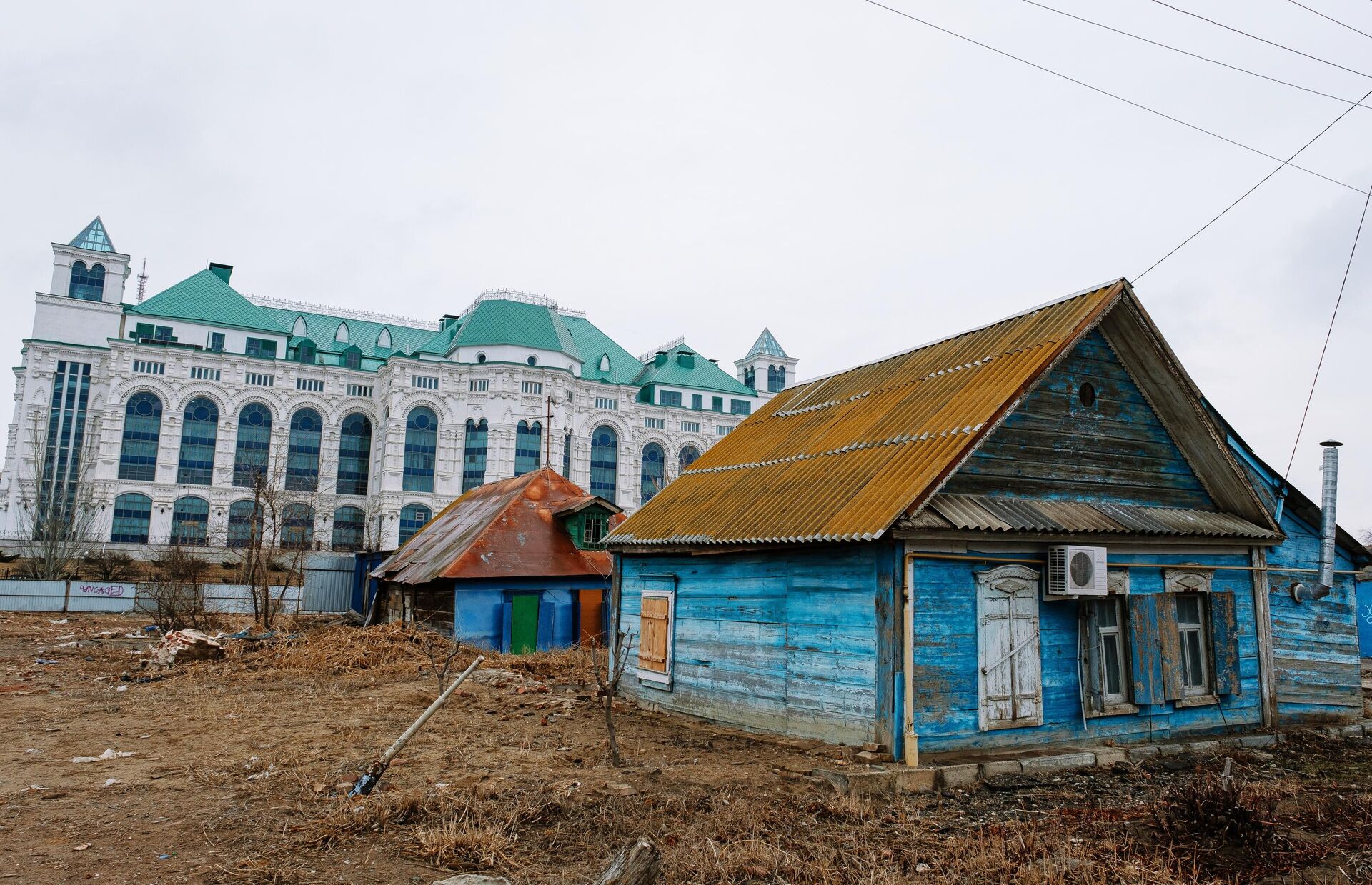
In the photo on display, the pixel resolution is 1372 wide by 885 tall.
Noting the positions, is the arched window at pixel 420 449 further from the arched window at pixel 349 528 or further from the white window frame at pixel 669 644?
the white window frame at pixel 669 644

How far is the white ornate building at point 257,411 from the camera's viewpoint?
61406mm

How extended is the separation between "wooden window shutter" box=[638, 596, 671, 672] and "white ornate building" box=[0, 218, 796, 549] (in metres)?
51.9

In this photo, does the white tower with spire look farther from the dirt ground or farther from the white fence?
the dirt ground

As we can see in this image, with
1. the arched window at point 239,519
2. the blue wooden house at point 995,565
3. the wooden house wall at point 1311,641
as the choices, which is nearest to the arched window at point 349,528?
the arched window at point 239,519

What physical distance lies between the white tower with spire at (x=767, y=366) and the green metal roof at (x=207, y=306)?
137 ft

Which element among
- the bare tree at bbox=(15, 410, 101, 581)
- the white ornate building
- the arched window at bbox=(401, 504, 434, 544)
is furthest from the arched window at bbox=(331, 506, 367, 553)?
the bare tree at bbox=(15, 410, 101, 581)

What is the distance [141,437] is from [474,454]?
2327 cm

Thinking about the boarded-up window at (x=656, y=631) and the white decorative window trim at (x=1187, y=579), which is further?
the boarded-up window at (x=656, y=631)

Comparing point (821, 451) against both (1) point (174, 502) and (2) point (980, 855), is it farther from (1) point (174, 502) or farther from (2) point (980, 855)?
(1) point (174, 502)

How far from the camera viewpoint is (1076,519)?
35.2ft

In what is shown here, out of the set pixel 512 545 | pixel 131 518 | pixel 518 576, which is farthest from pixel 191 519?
pixel 518 576

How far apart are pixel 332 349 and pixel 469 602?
2360 inches

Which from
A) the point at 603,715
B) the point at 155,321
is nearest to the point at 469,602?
the point at 603,715

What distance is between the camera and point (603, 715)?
13023mm
